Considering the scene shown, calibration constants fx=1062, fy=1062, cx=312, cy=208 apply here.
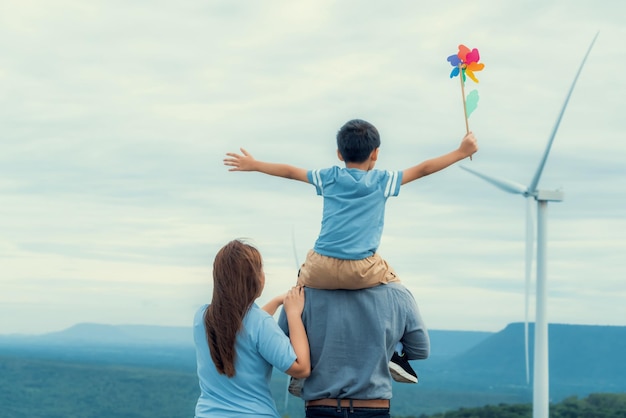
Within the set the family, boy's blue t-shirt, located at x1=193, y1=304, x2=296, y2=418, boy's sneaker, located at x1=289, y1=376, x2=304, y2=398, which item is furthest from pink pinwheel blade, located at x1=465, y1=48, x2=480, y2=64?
boy's sneaker, located at x1=289, y1=376, x2=304, y2=398

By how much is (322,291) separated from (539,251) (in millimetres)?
22723

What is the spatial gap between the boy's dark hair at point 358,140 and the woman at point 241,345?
106 centimetres

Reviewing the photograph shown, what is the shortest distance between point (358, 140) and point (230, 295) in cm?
150

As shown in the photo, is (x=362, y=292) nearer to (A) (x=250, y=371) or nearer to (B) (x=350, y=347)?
(B) (x=350, y=347)

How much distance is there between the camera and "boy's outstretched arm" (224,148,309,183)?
790 centimetres

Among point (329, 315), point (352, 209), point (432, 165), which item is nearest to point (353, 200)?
point (352, 209)

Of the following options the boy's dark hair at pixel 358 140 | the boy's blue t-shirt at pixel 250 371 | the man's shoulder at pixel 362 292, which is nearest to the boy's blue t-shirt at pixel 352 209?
the boy's dark hair at pixel 358 140

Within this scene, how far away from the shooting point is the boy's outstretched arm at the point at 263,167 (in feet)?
25.9

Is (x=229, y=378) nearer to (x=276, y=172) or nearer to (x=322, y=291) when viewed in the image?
(x=322, y=291)

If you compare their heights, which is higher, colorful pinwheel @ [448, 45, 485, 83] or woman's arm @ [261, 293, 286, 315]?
colorful pinwheel @ [448, 45, 485, 83]

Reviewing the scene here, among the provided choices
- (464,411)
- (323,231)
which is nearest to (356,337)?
(323,231)

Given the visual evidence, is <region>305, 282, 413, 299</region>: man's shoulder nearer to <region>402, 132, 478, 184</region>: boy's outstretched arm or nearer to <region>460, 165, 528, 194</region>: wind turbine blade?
<region>402, 132, 478, 184</region>: boy's outstretched arm

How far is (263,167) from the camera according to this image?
26.1 feet

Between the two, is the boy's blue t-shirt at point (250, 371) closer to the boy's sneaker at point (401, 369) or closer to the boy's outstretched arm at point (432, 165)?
the boy's sneaker at point (401, 369)
